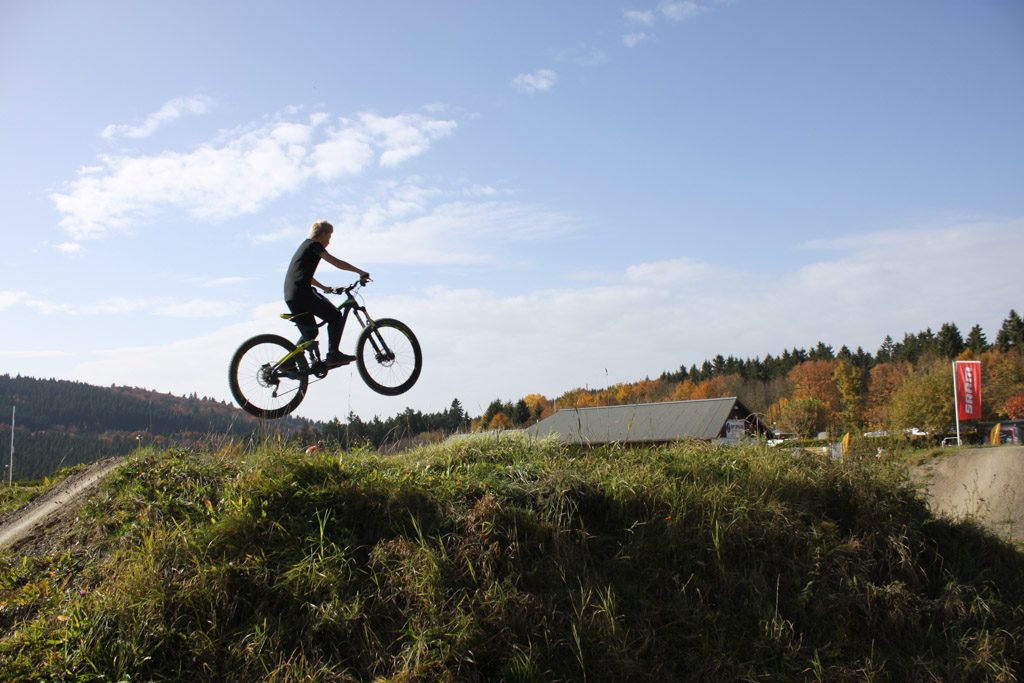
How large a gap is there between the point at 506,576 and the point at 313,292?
4.03 meters

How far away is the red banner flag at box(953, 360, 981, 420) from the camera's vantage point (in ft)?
93.6

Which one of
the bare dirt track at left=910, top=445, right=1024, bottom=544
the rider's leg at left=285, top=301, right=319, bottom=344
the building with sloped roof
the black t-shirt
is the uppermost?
the black t-shirt

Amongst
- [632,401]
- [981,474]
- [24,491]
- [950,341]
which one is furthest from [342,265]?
A: [950,341]

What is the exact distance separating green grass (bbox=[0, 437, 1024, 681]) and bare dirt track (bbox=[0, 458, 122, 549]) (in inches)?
20.2

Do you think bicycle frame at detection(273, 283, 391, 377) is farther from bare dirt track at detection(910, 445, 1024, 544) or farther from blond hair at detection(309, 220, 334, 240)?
bare dirt track at detection(910, 445, 1024, 544)

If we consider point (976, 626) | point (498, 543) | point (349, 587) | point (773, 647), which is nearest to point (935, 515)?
point (976, 626)

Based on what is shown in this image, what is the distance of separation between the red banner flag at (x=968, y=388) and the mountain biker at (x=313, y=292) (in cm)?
2874

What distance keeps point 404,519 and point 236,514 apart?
4.46ft

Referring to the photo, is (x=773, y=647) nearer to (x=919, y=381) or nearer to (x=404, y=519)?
(x=404, y=519)

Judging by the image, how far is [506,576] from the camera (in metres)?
5.60

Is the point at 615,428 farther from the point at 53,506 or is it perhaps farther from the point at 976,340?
the point at 976,340

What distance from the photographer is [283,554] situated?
17.8ft

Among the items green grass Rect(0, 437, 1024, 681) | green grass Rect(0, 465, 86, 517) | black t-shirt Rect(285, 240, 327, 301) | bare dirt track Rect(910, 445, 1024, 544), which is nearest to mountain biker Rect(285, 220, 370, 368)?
black t-shirt Rect(285, 240, 327, 301)

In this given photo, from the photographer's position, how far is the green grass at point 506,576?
192 inches
